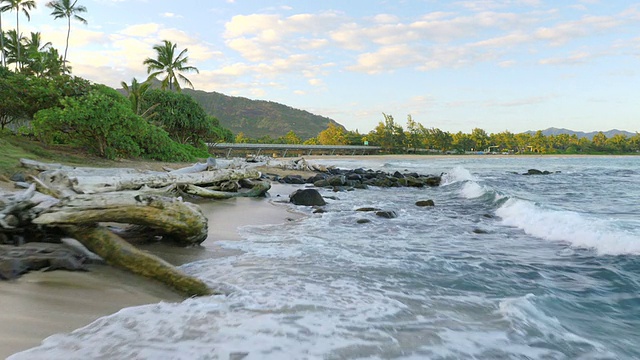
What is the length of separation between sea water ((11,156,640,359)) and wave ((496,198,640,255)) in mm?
39

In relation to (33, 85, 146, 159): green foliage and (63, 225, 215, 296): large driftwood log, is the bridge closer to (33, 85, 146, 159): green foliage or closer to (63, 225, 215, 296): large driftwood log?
(33, 85, 146, 159): green foliage

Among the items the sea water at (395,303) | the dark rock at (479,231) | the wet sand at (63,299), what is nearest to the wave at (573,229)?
the sea water at (395,303)

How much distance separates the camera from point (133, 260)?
440 cm

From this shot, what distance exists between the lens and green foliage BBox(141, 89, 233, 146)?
3769cm

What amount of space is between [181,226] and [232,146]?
5283 cm

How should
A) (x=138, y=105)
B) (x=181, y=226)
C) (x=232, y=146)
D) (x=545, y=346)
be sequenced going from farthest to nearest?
(x=232, y=146) → (x=138, y=105) → (x=181, y=226) → (x=545, y=346)

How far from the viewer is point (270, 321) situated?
3.56m

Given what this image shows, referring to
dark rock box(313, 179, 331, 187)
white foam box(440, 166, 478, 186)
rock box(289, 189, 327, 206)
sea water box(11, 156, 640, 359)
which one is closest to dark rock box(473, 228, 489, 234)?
sea water box(11, 156, 640, 359)

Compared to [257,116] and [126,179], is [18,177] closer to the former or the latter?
[126,179]

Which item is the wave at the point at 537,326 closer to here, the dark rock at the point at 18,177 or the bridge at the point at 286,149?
the dark rock at the point at 18,177

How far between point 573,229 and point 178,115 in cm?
3601

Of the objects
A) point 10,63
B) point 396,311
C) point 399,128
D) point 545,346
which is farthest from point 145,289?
point 399,128

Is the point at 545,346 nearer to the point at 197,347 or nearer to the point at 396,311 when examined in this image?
the point at 396,311

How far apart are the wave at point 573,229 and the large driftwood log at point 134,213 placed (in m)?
6.73
